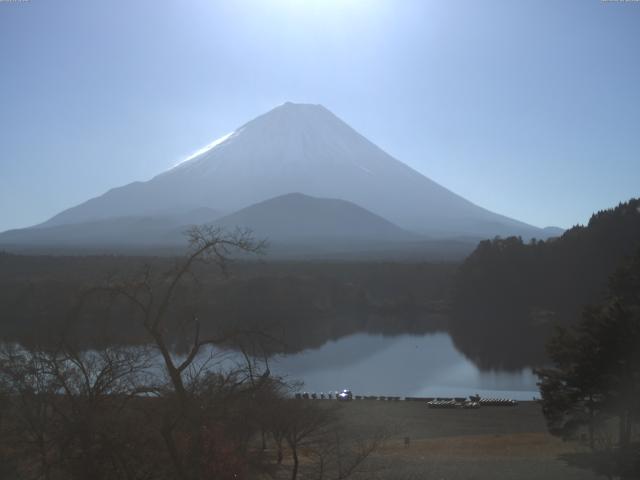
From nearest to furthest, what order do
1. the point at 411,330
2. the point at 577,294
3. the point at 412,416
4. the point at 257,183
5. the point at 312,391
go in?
the point at 412,416, the point at 312,391, the point at 411,330, the point at 577,294, the point at 257,183

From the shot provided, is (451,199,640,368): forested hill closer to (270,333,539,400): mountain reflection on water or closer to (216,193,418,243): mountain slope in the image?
(270,333,539,400): mountain reflection on water

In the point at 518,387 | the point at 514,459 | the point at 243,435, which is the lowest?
the point at 518,387

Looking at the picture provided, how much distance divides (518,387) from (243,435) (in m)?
13.7

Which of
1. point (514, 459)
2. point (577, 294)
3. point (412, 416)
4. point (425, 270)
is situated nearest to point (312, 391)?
point (412, 416)

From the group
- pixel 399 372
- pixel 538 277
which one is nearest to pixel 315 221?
pixel 538 277

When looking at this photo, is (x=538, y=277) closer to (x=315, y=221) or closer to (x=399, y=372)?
(x=399, y=372)

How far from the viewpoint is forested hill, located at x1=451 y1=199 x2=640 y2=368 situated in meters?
27.7

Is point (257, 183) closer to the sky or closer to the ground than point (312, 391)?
closer to the sky

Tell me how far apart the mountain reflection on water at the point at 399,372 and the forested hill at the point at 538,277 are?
13.6ft

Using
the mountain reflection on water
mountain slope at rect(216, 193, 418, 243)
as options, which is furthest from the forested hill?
mountain slope at rect(216, 193, 418, 243)

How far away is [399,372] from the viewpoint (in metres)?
18.0

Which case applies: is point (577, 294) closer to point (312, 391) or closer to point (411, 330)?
point (411, 330)

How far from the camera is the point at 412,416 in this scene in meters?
12.4

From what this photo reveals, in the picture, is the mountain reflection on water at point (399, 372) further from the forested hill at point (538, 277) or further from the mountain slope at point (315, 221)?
the mountain slope at point (315, 221)
